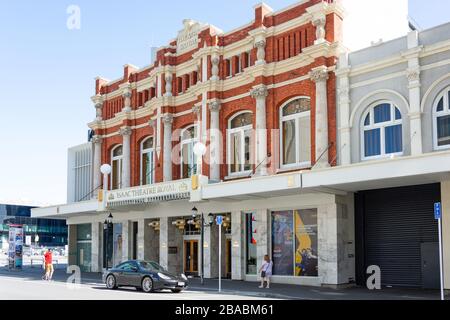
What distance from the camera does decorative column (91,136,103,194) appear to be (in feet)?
131

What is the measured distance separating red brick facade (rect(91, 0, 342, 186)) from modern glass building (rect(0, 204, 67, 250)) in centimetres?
8006

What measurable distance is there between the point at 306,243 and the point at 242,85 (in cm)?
908

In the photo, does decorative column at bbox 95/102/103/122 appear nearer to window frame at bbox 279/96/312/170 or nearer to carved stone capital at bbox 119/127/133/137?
carved stone capital at bbox 119/127/133/137

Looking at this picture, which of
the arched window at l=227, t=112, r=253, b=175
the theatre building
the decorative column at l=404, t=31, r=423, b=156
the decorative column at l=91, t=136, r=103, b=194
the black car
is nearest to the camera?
the black car

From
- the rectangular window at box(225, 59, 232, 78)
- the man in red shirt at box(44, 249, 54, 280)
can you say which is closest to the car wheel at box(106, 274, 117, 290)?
the man in red shirt at box(44, 249, 54, 280)

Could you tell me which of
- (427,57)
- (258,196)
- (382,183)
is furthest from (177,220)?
(427,57)

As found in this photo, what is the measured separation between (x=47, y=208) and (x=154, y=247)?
28.5ft

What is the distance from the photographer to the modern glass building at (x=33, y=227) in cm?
11500

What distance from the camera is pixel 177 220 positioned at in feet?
110

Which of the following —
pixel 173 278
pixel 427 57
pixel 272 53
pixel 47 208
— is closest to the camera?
pixel 173 278

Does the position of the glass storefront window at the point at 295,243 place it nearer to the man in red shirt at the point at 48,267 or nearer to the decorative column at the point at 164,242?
the decorative column at the point at 164,242

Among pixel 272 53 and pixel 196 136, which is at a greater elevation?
pixel 272 53

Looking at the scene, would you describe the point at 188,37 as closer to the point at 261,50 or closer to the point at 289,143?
the point at 261,50
